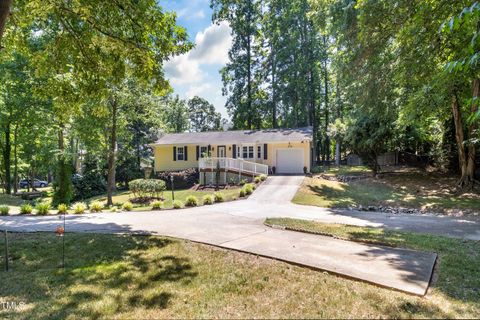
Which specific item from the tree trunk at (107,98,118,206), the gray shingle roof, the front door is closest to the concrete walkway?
the tree trunk at (107,98,118,206)

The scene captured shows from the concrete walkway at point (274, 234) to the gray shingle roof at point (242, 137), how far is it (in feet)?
30.1

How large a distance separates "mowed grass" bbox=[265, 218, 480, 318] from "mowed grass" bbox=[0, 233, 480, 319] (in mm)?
21

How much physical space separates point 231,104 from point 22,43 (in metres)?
27.5

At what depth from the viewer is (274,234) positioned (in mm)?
7105

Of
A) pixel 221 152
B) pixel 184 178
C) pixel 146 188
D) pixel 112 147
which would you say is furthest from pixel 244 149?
pixel 112 147

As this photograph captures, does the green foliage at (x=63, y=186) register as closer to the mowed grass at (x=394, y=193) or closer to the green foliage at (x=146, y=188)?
the green foliage at (x=146, y=188)

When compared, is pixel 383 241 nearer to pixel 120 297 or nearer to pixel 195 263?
pixel 195 263

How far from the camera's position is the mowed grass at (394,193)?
533 inches

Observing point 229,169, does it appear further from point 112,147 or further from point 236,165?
point 112,147

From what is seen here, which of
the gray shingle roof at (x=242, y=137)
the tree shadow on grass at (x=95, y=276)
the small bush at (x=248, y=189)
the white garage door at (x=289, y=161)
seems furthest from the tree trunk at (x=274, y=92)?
the tree shadow on grass at (x=95, y=276)

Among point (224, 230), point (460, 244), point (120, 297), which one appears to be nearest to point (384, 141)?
point (460, 244)

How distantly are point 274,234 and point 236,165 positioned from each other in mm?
14321

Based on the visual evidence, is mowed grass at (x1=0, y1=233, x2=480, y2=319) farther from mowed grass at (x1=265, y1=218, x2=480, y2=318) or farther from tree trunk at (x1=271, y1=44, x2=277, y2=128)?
tree trunk at (x1=271, y1=44, x2=277, y2=128)

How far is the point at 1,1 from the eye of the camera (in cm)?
480
